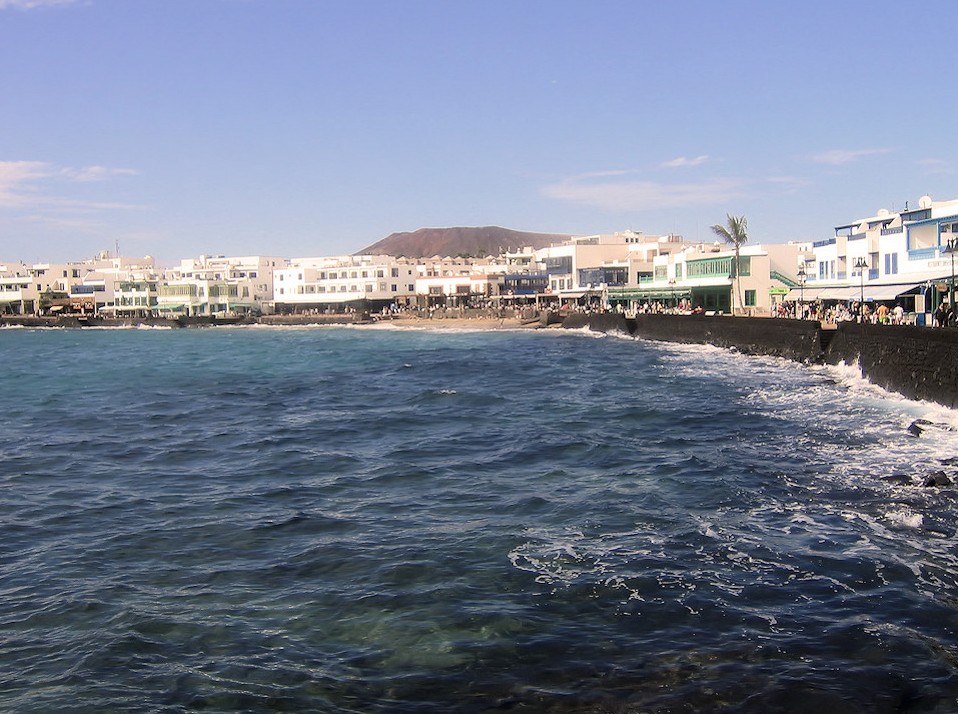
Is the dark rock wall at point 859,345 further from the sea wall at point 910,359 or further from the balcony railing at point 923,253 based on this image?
the balcony railing at point 923,253

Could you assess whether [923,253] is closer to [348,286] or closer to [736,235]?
[736,235]

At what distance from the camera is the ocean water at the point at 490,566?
782 cm

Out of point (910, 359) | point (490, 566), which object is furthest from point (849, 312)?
point (490, 566)

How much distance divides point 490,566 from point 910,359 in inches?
788

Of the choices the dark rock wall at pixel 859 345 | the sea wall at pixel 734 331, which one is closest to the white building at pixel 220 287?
the sea wall at pixel 734 331

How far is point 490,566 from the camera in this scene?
36.2 feet

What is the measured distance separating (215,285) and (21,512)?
459ft

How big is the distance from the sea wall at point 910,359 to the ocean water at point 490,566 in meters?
1.26

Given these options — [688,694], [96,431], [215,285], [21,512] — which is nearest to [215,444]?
[96,431]

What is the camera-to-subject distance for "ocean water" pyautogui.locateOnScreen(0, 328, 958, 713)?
782cm

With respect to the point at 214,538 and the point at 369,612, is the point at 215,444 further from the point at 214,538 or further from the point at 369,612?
the point at 369,612

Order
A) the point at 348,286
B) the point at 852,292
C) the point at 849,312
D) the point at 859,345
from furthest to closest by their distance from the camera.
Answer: the point at 348,286
the point at 852,292
the point at 849,312
the point at 859,345

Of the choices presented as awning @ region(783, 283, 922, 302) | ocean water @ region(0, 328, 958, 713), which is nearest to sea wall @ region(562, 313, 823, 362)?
awning @ region(783, 283, 922, 302)

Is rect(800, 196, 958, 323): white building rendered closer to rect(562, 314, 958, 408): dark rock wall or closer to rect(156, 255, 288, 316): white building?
rect(562, 314, 958, 408): dark rock wall
